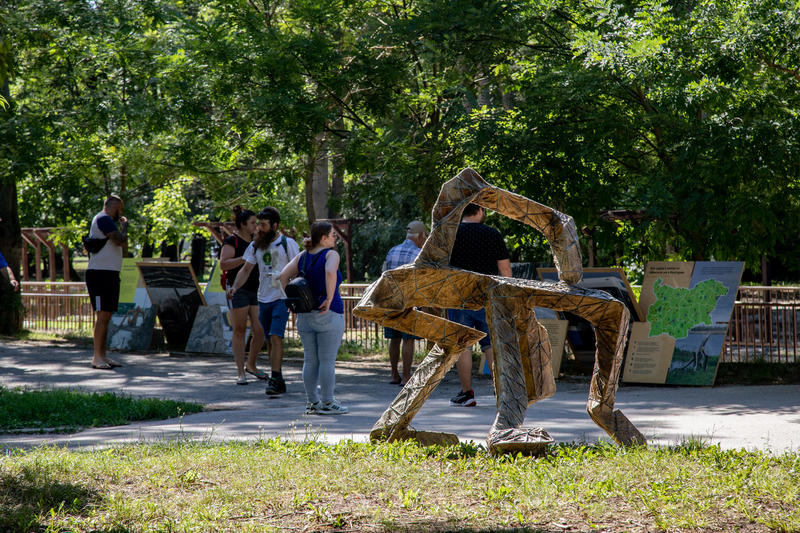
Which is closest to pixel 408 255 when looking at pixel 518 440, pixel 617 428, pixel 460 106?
pixel 460 106

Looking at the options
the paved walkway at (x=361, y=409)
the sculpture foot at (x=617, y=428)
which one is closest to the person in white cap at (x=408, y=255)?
the paved walkway at (x=361, y=409)

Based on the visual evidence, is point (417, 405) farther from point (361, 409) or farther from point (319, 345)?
point (361, 409)

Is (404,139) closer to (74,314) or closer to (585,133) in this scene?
(585,133)

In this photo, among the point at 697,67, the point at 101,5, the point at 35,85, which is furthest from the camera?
the point at 35,85

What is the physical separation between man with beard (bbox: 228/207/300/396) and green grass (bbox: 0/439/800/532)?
10.9 feet

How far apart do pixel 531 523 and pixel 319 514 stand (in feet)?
3.65

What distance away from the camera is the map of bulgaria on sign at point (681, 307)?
1030cm

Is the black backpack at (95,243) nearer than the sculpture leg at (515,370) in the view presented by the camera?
No

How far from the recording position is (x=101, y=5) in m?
16.5

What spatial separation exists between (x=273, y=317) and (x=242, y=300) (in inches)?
Answer: 39.4

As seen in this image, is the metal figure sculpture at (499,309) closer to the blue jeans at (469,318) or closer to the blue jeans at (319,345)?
the blue jeans at (319,345)

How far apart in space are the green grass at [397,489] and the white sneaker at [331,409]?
6.57 ft

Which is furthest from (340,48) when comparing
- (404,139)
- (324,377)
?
(324,377)

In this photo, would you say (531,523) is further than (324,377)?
No
